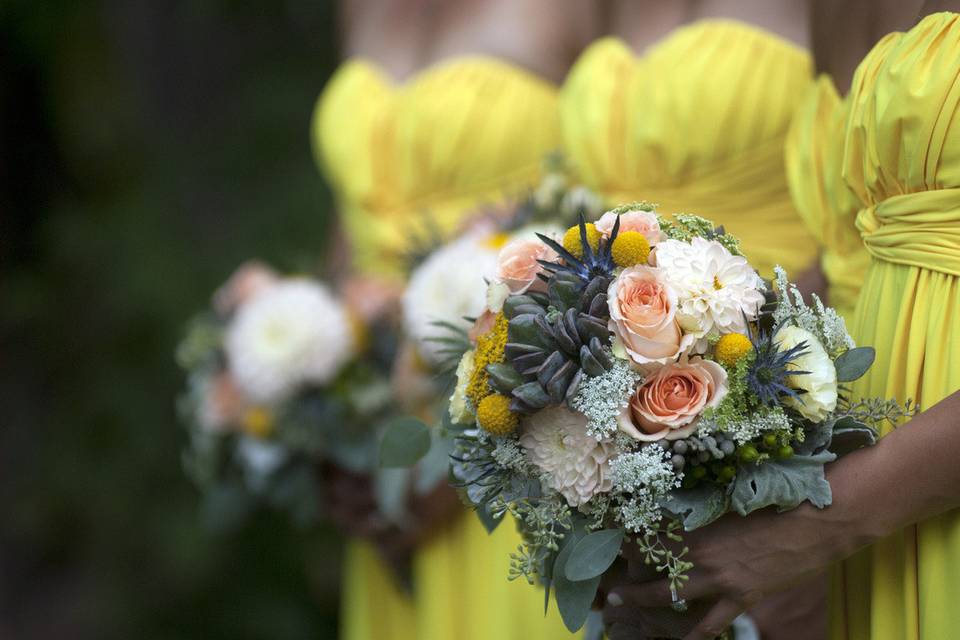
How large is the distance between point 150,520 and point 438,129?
2.75 metres

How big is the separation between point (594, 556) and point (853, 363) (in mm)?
388

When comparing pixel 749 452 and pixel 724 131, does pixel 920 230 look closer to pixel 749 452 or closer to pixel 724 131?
pixel 749 452

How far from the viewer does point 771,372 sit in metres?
1.29

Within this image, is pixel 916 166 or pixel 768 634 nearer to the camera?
pixel 916 166

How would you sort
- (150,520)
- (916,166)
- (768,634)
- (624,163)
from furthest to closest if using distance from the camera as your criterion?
(150,520) → (624,163) → (768,634) → (916,166)

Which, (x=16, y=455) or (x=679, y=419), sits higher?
(x=679, y=419)

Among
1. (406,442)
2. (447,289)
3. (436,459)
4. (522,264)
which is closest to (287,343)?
(447,289)

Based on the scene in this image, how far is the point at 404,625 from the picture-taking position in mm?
2822

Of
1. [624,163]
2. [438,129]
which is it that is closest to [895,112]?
[624,163]

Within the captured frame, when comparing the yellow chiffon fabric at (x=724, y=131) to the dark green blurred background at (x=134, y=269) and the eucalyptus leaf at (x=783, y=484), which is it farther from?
the dark green blurred background at (x=134, y=269)

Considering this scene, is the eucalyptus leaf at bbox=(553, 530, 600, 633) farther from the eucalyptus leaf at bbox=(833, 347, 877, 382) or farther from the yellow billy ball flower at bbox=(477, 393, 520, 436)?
the eucalyptus leaf at bbox=(833, 347, 877, 382)

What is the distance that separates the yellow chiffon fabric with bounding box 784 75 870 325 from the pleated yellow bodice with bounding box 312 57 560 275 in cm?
101

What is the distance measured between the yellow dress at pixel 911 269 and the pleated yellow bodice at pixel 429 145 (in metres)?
1.27

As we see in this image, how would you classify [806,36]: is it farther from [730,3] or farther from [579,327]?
[579,327]
